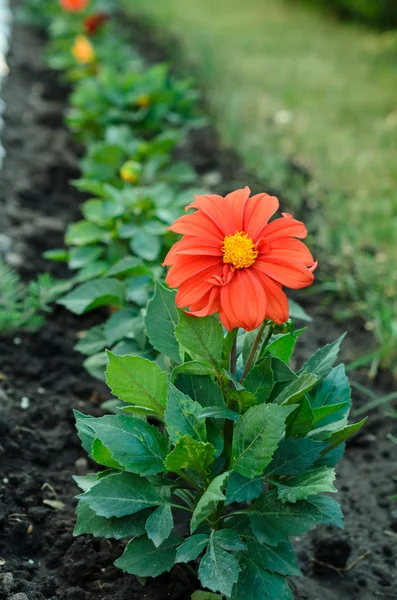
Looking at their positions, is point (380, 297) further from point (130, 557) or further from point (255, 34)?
point (255, 34)

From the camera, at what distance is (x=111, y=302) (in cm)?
247

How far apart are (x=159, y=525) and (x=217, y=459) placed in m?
0.23

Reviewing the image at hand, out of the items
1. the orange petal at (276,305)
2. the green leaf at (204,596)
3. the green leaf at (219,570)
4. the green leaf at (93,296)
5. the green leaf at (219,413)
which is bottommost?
the green leaf at (93,296)

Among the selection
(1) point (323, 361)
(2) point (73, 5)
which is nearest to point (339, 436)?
(1) point (323, 361)

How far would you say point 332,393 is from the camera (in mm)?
1819

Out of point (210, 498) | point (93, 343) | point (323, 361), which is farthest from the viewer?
point (93, 343)

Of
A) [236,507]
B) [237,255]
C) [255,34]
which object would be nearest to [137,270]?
[236,507]

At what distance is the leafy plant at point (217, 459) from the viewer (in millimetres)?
1567

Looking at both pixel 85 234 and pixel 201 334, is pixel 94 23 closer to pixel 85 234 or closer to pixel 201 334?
pixel 85 234

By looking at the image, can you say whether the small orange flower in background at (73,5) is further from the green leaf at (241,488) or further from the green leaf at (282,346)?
the green leaf at (241,488)

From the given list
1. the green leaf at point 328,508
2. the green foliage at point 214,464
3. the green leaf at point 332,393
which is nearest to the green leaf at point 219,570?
the green foliage at point 214,464

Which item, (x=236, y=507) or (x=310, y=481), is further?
(x=236, y=507)

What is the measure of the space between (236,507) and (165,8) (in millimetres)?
7500

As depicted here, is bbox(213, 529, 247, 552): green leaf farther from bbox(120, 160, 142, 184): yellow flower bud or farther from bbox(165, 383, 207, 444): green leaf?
bbox(120, 160, 142, 184): yellow flower bud
